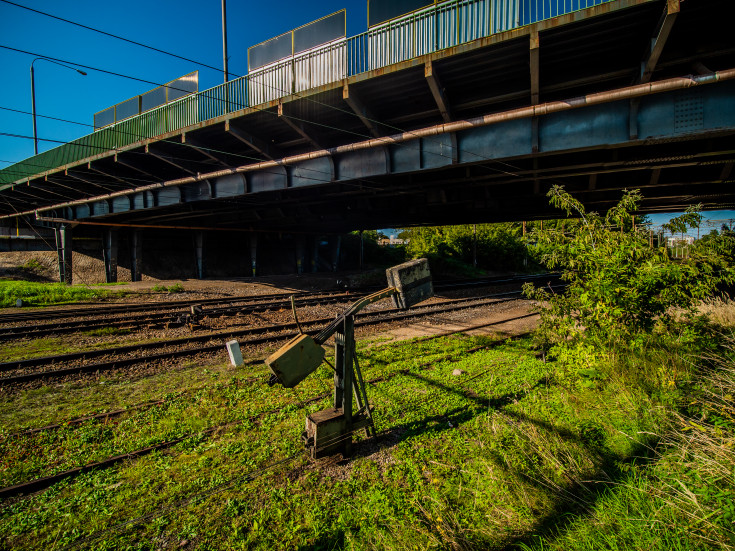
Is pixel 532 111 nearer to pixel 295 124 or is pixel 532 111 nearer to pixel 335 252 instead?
pixel 295 124

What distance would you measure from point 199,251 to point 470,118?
26297 mm

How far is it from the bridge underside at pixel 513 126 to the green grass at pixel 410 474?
7050 mm

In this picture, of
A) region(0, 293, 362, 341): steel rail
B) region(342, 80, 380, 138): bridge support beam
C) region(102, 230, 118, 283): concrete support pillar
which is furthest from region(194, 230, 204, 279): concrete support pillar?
region(342, 80, 380, 138): bridge support beam

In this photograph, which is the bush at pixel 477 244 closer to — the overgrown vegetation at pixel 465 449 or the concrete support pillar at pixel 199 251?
the concrete support pillar at pixel 199 251

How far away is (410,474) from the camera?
11.7 ft

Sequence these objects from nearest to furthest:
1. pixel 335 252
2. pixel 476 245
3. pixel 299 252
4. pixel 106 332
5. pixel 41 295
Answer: pixel 106 332 < pixel 41 295 < pixel 299 252 < pixel 476 245 < pixel 335 252

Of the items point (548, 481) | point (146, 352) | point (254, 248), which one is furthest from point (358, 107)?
point (254, 248)

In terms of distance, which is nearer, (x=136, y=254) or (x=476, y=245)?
(x=136, y=254)

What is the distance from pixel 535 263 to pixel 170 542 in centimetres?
4356

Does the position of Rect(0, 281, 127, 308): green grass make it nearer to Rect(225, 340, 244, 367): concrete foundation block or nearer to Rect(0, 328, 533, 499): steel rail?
Rect(225, 340, 244, 367): concrete foundation block

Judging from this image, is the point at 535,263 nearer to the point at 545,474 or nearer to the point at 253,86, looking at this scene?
the point at 253,86

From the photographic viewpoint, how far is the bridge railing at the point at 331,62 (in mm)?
8656

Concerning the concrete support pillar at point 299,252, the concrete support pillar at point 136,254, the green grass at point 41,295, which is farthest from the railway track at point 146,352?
the concrete support pillar at point 299,252

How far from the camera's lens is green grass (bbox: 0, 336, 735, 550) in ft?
8.55
